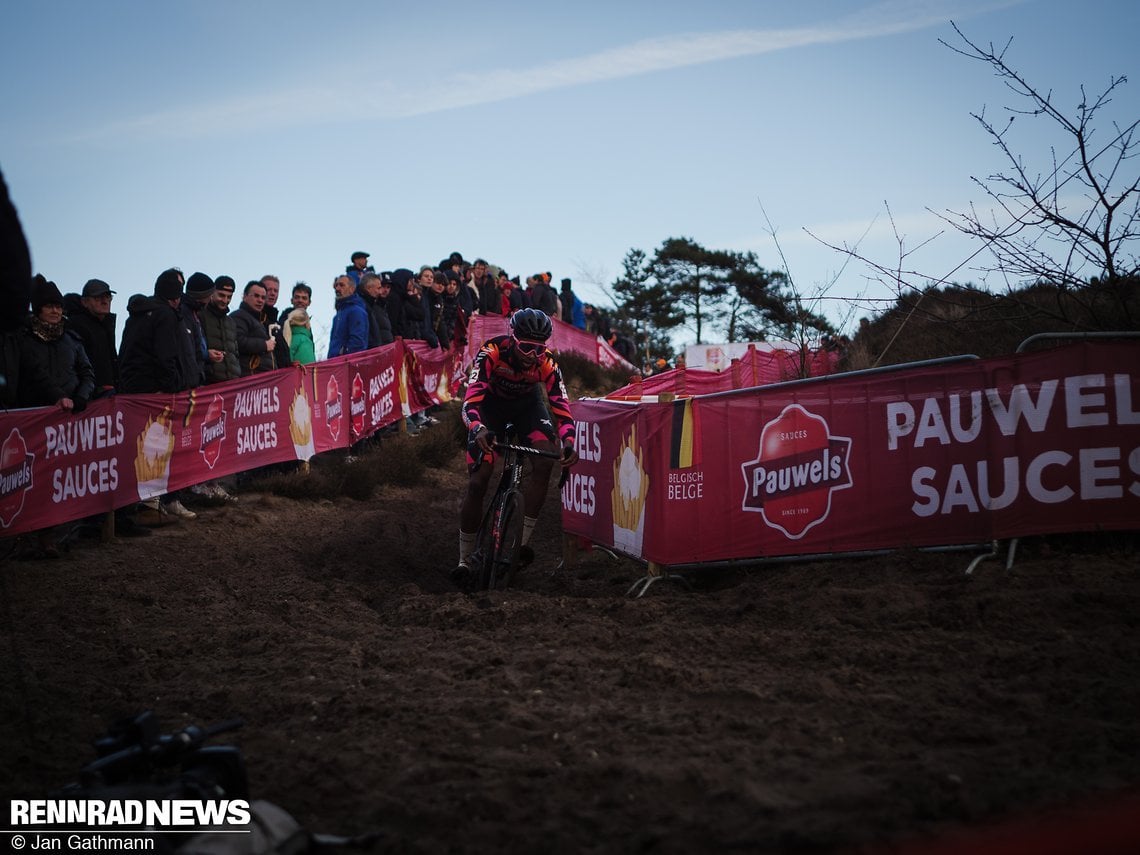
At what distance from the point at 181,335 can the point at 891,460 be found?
280 inches

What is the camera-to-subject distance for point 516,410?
8.81m

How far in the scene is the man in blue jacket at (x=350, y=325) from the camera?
606 inches

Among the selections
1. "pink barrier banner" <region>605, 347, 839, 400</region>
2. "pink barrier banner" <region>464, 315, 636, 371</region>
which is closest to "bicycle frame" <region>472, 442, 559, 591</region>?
"pink barrier banner" <region>605, 347, 839, 400</region>

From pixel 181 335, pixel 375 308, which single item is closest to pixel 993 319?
pixel 181 335

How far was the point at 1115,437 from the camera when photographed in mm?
6438

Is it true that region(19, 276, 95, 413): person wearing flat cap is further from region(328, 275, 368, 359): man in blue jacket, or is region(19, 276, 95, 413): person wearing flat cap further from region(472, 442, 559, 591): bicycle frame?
region(328, 275, 368, 359): man in blue jacket

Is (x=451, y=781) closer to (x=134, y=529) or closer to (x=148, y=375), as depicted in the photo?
(x=134, y=529)

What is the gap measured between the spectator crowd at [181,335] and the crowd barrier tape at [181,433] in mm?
226

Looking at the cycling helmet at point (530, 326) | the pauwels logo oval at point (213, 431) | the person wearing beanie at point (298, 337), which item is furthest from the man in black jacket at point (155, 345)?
the cycling helmet at point (530, 326)

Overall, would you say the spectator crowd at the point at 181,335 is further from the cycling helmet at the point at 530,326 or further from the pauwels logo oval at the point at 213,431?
the cycling helmet at the point at 530,326

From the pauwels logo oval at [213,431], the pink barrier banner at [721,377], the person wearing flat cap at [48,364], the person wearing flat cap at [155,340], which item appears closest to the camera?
the person wearing flat cap at [48,364]

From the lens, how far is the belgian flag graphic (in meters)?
7.95

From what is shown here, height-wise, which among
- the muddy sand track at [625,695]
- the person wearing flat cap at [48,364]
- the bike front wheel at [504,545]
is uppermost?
the person wearing flat cap at [48,364]

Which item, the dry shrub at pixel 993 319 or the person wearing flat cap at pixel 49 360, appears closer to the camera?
the dry shrub at pixel 993 319
